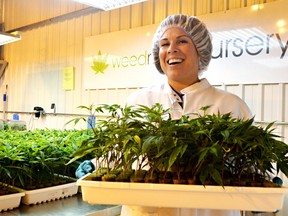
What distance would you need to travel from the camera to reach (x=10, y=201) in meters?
1.47

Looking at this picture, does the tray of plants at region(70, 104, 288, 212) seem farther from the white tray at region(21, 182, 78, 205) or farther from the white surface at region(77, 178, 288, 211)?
the white tray at region(21, 182, 78, 205)

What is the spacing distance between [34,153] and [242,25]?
189 centimetres

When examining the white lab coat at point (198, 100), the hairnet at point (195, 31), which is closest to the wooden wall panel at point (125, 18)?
the hairnet at point (195, 31)

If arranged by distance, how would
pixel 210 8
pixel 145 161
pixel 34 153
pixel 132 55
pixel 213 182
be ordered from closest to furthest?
1. pixel 213 182
2. pixel 145 161
3. pixel 34 153
4. pixel 210 8
5. pixel 132 55

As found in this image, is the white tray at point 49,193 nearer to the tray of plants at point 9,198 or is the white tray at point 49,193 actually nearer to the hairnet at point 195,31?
the tray of plants at point 9,198

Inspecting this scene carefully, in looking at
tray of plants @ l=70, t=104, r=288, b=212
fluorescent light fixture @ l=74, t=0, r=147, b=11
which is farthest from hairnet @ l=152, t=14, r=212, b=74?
fluorescent light fixture @ l=74, t=0, r=147, b=11

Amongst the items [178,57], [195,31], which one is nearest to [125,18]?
[195,31]

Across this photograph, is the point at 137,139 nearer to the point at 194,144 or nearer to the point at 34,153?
the point at 194,144

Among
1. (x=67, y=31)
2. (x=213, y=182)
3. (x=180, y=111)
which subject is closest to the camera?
(x=213, y=182)

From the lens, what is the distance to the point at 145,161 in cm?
90

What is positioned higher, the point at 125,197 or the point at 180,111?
the point at 180,111

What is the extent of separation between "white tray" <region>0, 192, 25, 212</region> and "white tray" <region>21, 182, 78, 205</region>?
51mm

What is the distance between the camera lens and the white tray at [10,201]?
4.72 feet

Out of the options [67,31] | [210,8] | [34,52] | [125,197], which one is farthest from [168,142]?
[34,52]
